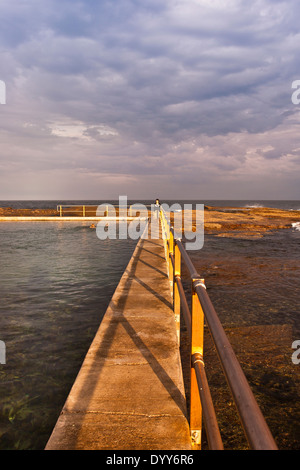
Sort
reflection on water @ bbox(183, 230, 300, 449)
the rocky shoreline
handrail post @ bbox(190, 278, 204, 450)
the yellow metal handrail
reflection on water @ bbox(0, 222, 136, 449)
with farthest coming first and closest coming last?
the rocky shoreline < reflection on water @ bbox(183, 230, 300, 449) < reflection on water @ bbox(0, 222, 136, 449) < handrail post @ bbox(190, 278, 204, 450) < the yellow metal handrail

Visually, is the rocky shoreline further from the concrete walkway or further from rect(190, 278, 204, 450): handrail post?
rect(190, 278, 204, 450): handrail post

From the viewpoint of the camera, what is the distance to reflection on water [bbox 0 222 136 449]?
12.0 ft

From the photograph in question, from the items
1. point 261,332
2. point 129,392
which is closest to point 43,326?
point 129,392

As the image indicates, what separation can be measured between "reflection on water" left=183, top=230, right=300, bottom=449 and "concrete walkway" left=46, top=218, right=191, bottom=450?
1.09m

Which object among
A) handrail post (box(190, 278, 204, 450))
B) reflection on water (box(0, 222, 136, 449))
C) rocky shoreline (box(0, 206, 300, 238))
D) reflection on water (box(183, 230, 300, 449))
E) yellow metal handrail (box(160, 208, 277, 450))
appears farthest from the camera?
rocky shoreline (box(0, 206, 300, 238))

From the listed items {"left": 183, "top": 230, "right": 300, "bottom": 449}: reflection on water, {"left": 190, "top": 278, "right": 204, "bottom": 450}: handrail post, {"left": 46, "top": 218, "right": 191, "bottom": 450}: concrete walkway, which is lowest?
{"left": 183, "top": 230, "right": 300, "bottom": 449}: reflection on water

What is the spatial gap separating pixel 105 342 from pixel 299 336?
13.6 feet

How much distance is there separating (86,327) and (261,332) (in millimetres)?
3521

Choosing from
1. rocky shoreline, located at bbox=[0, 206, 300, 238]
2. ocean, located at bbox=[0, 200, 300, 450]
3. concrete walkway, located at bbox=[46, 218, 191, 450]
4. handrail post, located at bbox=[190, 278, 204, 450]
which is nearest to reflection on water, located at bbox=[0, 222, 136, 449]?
ocean, located at bbox=[0, 200, 300, 450]

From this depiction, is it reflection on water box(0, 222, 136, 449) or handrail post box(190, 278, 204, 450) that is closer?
handrail post box(190, 278, 204, 450)

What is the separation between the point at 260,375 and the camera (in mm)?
4734

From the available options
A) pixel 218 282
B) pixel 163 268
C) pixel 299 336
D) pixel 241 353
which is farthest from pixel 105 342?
pixel 218 282

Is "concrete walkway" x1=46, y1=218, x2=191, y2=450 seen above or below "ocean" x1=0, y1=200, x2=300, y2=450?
above
